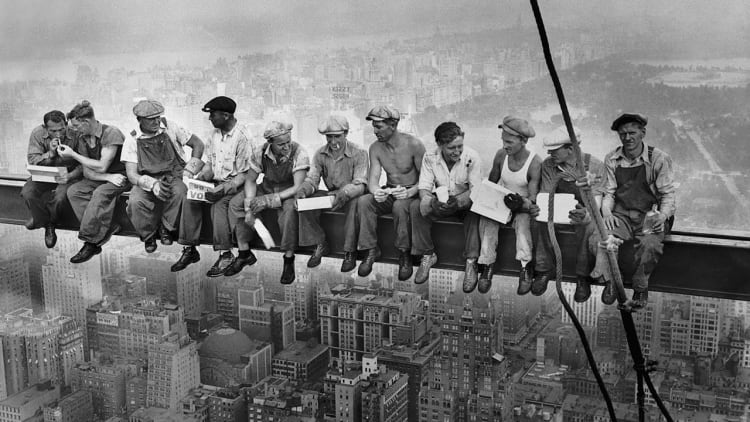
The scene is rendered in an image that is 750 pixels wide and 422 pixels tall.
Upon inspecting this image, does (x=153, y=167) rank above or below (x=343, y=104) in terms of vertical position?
below

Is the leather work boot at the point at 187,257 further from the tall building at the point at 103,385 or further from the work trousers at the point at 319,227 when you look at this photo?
the tall building at the point at 103,385

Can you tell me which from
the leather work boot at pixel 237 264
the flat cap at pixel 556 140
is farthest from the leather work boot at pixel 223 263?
the flat cap at pixel 556 140

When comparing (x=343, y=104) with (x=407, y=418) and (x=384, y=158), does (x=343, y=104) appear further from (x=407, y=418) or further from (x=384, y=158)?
(x=407, y=418)

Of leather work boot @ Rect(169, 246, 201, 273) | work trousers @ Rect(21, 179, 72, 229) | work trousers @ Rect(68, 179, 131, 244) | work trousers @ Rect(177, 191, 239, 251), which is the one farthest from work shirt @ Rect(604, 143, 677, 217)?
work trousers @ Rect(21, 179, 72, 229)

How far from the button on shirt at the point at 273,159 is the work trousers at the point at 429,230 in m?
1.01

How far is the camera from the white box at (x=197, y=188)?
22.8ft

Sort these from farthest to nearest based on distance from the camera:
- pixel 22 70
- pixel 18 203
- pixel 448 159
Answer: pixel 22 70, pixel 18 203, pixel 448 159

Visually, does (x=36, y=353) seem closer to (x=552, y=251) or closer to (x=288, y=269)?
(x=288, y=269)

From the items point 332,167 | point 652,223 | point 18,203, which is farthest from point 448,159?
point 18,203

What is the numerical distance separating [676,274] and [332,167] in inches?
109

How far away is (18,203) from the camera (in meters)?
8.79

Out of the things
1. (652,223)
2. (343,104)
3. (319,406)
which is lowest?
(319,406)

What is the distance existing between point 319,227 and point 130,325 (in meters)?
4.90

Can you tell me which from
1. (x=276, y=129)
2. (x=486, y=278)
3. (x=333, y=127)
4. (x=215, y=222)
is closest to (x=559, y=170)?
(x=486, y=278)
